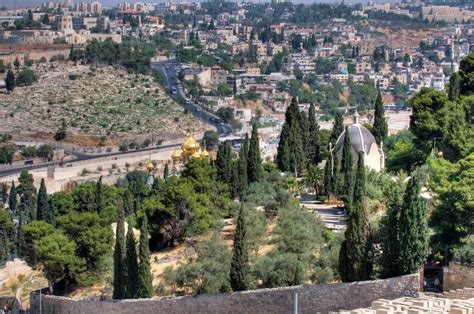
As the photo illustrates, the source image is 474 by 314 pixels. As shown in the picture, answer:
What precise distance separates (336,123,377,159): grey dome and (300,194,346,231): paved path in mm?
1492

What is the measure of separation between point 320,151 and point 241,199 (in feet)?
21.5

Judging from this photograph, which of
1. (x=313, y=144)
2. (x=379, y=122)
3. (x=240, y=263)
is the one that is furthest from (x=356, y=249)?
(x=379, y=122)

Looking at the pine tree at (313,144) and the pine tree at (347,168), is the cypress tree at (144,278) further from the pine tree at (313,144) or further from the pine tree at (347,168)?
the pine tree at (313,144)

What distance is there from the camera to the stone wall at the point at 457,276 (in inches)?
744

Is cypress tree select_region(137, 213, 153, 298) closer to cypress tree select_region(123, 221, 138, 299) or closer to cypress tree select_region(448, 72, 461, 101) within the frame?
cypress tree select_region(123, 221, 138, 299)

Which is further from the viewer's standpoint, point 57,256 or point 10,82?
point 10,82

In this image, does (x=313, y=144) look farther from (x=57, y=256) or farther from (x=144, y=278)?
(x=144, y=278)

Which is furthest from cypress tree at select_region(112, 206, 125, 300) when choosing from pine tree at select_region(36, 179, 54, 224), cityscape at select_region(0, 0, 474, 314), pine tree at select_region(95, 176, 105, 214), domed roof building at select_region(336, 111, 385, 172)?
pine tree at select_region(36, 179, 54, 224)

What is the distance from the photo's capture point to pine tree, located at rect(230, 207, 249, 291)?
20.9 m

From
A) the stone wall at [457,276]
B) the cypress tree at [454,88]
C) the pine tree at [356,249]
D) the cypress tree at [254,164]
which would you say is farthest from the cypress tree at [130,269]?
the cypress tree at [454,88]

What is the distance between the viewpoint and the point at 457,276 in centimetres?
1906

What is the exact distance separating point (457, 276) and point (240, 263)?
13.4ft

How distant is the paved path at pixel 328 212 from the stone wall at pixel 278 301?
508 centimetres

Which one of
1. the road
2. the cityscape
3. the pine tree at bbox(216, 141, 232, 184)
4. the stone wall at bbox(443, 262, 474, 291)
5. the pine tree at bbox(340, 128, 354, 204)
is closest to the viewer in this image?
the stone wall at bbox(443, 262, 474, 291)
